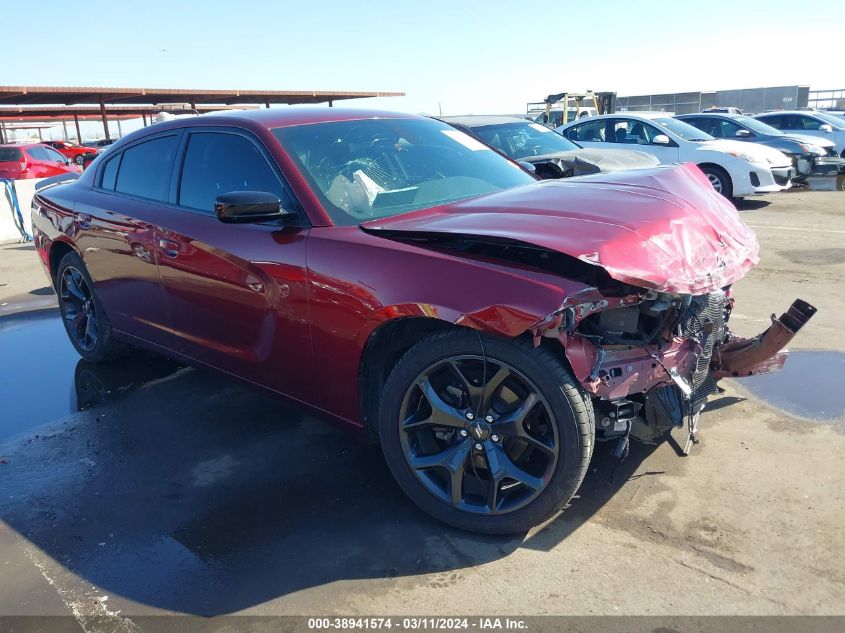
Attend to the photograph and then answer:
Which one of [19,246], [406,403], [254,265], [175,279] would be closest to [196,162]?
[175,279]

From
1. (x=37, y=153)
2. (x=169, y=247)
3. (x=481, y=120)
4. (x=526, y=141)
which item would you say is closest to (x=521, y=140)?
(x=526, y=141)

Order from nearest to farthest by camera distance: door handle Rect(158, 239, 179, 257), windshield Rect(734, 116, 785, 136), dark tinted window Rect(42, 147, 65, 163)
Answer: door handle Rect(158, 239, 179, 257) < windshield Rect(734, 116, 785, 136) < dark tinted window Rect(42, 147, 65, 163)

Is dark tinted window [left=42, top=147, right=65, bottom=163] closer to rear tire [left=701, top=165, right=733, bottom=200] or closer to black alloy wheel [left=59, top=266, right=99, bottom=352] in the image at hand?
black alloy wheel [left=59, top=266, right=99, bottom=352]

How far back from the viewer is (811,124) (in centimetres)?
1742

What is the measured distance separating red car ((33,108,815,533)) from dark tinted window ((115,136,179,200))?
0.12ft

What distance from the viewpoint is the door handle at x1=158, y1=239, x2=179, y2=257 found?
3.77 metres

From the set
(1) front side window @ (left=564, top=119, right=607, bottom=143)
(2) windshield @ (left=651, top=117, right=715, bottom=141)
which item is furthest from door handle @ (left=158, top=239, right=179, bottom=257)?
(2) windshield @ (left=651, top=117, right=715, bottom=141)

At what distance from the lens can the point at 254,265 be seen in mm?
3307

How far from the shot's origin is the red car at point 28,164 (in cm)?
1914

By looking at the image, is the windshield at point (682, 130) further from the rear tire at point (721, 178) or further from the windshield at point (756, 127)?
the windshield at point (756, 127)

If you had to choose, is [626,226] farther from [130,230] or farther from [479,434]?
[130,230]

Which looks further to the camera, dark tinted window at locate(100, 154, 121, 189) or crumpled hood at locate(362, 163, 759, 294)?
dark tinted window at locate(100, 154, 121, 189)

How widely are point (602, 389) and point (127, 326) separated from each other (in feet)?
10.9

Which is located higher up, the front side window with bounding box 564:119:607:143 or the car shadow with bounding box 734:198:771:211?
the front side window with bounding box 564:119:607:143
